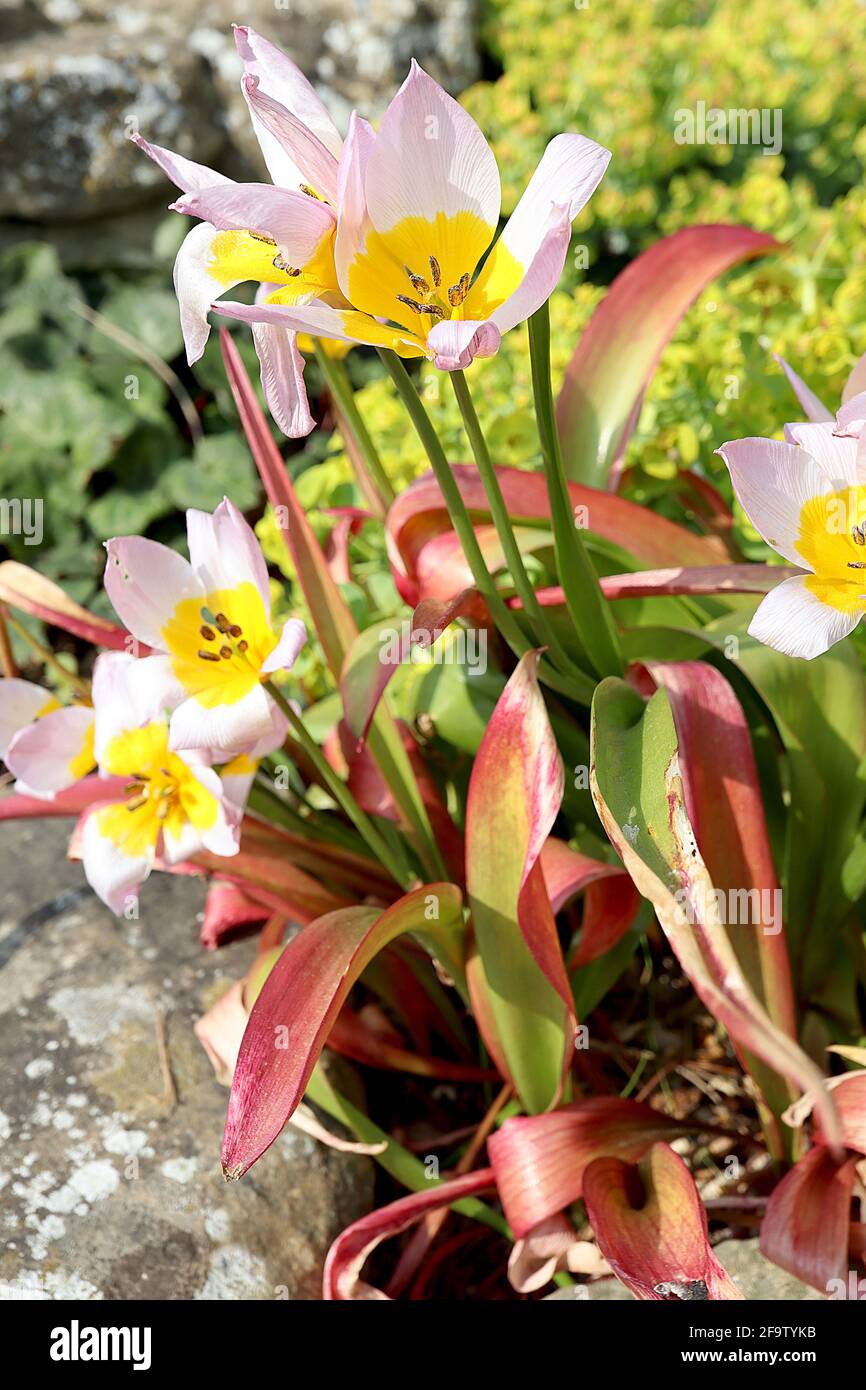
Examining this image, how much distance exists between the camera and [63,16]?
10.3 ft

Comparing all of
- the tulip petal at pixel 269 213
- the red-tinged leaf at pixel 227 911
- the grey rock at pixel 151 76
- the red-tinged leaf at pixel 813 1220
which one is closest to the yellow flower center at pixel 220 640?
the tulip petal at pixel 269 213

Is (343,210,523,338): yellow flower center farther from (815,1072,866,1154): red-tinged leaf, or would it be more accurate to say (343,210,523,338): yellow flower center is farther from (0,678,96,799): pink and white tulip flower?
(815,1072,866,1154): red-tinged leaf

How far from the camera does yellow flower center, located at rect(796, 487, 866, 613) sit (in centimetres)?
97

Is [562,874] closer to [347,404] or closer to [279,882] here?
[279,882]

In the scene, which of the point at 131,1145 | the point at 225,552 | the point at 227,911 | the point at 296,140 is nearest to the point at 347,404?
the point at 225,552

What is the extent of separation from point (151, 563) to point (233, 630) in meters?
0.10

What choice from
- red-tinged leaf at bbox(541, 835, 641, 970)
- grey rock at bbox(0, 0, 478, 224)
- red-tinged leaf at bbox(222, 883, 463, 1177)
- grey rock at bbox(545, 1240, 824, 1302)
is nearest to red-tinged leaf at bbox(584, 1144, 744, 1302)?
grey rock at bbox(545, 1240, 824, 1302)

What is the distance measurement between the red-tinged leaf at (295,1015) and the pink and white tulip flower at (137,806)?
134 millimetres

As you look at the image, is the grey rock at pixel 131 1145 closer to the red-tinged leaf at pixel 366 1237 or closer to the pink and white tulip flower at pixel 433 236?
the red-tinged leaf at pixel 366 1237

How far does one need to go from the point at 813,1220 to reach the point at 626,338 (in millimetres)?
1081

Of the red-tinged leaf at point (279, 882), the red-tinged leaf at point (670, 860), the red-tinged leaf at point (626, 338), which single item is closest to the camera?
the red-tinged leaf at point (670, 860)

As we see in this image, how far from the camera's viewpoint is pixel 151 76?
9.62ft

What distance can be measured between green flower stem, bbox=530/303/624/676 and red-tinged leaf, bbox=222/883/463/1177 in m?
0.30

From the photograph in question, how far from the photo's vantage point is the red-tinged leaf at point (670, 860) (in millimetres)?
734
